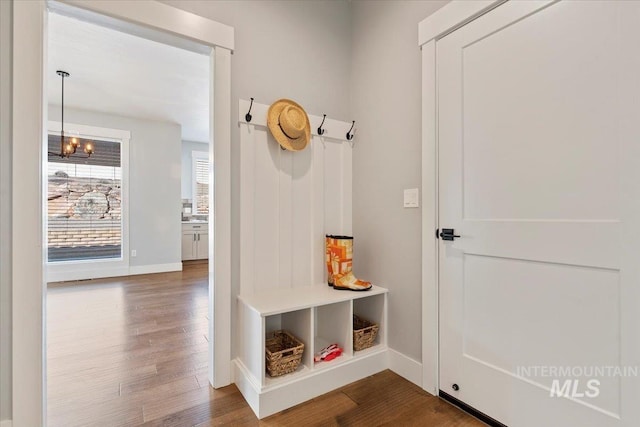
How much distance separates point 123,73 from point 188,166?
3.77m

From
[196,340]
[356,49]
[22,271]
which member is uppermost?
[356,49]

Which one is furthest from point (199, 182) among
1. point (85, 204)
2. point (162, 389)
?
point (162, 389)

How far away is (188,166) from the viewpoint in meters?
7.04

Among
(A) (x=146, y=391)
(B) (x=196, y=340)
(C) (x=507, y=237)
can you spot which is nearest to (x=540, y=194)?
(C) (x=507, y=237)

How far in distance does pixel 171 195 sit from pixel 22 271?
14.2ft

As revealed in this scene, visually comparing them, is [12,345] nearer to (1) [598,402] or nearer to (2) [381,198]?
(2) [381,198]

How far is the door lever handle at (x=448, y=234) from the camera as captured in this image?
164cm

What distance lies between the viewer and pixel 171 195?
17.7ft

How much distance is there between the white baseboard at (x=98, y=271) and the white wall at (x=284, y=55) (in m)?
4.17

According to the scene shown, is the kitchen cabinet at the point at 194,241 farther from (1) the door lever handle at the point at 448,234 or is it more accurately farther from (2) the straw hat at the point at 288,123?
(1) the door lever handle at the point at 448,234

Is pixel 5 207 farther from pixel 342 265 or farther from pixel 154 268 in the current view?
pixel 154 268

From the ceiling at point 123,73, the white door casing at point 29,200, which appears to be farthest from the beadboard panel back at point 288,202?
the ceiling at point 123,73

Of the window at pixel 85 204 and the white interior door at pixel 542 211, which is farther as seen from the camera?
the window at pixel 85 204

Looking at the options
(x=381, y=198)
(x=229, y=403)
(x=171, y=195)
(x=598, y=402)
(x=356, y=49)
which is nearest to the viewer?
(x=598, y=402)
